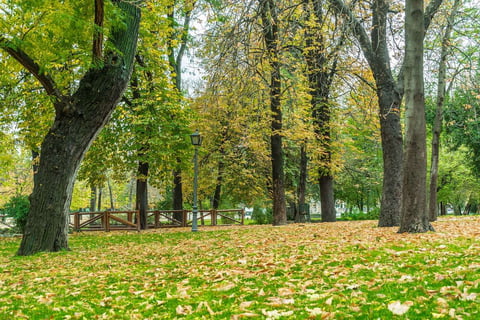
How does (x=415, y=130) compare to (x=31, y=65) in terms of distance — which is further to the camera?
(x=31, y=65)

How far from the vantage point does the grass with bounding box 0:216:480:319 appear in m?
3.25

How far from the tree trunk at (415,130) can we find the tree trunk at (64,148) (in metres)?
6.41

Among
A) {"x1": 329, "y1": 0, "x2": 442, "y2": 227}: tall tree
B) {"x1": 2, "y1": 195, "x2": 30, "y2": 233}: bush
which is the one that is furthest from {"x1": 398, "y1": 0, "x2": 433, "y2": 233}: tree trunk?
{"x1": 2, "y1": 195, "x2": 30, "y2": 233}: bush

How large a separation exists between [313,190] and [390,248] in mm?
22706

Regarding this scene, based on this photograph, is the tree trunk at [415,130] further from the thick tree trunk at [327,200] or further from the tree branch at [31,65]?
the thick tree trunk at [327,200]

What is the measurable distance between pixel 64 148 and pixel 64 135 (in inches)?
11.9

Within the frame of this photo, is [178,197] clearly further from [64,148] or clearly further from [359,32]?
[359,32]

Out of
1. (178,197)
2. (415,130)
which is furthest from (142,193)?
(415,130)

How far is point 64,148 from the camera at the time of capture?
8.65 m

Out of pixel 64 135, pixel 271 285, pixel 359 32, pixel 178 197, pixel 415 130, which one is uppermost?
pixel 359 32

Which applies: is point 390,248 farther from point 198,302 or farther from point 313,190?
point 313,190

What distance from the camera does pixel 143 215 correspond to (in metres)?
18.4

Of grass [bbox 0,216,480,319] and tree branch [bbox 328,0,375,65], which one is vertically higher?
tree branch [bbox 328,0,375,65]

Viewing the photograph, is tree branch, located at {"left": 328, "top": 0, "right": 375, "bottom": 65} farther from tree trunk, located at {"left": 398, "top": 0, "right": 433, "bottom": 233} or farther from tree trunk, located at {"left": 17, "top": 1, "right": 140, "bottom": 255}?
tree trunk, located at {"left": 17, "top": 1, "right": 140, "bottom": 255}
